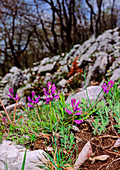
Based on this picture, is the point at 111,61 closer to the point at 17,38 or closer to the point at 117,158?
the point at 117,158

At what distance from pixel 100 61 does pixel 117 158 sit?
2.38 metres

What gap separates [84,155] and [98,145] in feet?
0.51

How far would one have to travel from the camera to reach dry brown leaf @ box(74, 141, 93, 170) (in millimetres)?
Result: 826

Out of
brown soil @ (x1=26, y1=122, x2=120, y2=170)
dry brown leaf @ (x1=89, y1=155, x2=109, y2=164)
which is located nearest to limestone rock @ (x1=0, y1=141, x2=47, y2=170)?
brown soil @ (x1=26, y1=122, x2=120, y2=170)

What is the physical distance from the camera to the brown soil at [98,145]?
0.80 meters

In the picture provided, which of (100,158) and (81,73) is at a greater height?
(81,73)

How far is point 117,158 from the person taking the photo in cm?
81

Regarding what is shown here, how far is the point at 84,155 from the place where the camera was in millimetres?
854

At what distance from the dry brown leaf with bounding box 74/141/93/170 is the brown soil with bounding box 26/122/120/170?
0.07 feet

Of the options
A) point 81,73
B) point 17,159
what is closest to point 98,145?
point 17,159

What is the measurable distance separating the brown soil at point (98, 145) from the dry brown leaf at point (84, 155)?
0.07 ft

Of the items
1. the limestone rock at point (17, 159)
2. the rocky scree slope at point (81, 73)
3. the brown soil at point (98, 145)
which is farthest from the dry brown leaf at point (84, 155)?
the rocky scree slope at point (81, 73)

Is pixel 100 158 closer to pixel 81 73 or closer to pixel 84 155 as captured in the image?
pixel 84 155

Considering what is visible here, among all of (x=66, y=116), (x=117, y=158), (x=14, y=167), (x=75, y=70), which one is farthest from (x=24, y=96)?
(x=117, y=158)
